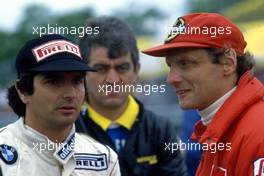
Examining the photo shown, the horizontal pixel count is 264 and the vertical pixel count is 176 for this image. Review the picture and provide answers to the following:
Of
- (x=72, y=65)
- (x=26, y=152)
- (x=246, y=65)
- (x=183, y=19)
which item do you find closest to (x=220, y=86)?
(x=246, y=65)

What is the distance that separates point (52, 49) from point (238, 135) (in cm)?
89

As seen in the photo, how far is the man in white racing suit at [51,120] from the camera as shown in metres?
2.91

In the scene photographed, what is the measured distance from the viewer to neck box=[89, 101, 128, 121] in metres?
3.94

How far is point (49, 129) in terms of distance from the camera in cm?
300

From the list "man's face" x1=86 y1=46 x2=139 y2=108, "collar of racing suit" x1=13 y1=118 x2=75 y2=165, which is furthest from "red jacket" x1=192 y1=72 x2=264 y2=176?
"man's face" x1=86 y1=46 x2=139 y2=108

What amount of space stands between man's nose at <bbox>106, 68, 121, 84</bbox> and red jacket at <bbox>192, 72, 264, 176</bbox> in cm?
96

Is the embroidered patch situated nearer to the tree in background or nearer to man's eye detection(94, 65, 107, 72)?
man's eye detection(94, 65, 107, 72)

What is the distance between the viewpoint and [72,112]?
3.02m

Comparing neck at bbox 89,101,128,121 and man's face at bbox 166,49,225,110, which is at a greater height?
man's face at bbox 166,49,225,110

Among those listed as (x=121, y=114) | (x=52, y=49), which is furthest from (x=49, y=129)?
(x=121, y=114)

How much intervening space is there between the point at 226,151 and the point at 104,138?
1.20 metres

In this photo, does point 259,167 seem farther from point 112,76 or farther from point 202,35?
point 112,76

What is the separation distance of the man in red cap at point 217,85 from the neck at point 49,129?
21.4 inches

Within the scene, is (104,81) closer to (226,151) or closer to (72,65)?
(72,65)
